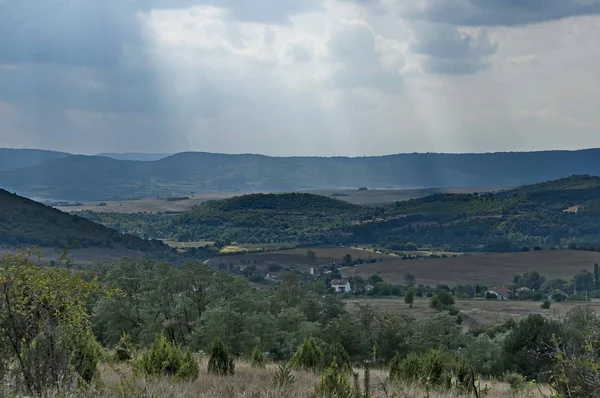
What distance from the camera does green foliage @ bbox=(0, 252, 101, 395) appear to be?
8102 mm

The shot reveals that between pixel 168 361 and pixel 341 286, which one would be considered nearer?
pixel 168 361

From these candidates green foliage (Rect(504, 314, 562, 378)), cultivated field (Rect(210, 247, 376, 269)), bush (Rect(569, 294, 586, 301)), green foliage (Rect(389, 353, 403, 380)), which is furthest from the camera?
cultivated field (Rect(210, 247, 376, 269))

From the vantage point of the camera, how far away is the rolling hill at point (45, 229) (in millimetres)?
95438

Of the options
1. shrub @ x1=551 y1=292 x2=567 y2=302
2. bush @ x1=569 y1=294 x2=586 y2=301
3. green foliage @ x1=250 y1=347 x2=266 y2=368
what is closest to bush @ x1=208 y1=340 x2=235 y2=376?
green foliage @ x1=250 y1=347 x2=266 y2=368

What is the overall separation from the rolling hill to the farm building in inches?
2403

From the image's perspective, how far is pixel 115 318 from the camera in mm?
31453

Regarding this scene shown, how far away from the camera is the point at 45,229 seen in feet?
332

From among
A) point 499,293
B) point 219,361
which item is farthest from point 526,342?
point 499,293

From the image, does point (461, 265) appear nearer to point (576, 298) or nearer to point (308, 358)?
point (576, 298)

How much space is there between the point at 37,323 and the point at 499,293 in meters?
95.0

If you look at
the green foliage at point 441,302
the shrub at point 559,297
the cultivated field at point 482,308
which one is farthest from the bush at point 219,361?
the shrub at point 559,297

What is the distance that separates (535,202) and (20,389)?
643 ft

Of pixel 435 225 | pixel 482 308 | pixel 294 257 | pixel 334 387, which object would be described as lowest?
pixel 482 308

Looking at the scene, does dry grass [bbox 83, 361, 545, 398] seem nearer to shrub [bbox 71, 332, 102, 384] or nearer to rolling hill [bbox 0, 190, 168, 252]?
shrub [bbox 71, 332, 102, 384]
